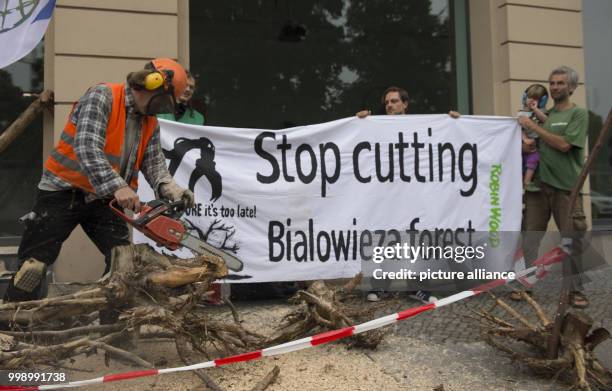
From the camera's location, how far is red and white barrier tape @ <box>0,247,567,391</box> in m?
2.59

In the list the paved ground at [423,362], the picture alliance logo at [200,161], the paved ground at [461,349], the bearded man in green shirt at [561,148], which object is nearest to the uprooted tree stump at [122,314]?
the paved ground at [423,362]

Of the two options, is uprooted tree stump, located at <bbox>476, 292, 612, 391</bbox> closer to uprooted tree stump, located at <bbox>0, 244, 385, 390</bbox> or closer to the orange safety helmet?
uprooted tree stump, located at <bbox>0, 244, 385, 390</bbox>

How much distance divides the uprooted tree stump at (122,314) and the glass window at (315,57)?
15.8 ft

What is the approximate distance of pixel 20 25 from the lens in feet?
12.5

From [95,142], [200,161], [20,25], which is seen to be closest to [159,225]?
[95,142]

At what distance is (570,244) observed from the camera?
3.23 meters

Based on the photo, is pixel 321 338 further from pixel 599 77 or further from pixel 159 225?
pixel 599 77

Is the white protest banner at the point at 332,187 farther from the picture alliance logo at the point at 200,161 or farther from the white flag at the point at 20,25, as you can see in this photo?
the white flag at the point at 20,25

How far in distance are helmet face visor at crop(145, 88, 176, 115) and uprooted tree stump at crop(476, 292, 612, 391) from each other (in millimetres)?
2265

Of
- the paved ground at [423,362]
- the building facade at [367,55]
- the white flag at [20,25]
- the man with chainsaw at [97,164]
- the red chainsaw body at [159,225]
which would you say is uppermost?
the building facade at [367,55]

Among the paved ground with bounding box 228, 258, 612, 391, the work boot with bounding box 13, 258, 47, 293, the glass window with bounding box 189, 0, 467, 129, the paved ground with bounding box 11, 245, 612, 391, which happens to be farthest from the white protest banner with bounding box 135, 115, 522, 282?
the glass window with bounding box 189, 0, 467, 129

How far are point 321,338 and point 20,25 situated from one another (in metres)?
3.02

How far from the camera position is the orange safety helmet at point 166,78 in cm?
302

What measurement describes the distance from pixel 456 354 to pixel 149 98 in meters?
2.45
